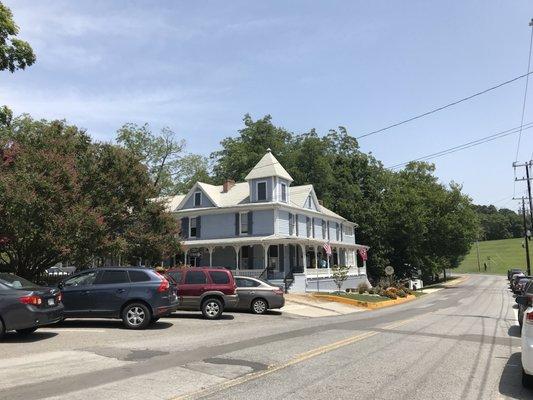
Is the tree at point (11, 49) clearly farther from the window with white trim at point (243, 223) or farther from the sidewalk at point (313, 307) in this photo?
the window with white trim at point (243, 223)

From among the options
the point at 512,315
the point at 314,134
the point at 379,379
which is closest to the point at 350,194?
the point at 314,134

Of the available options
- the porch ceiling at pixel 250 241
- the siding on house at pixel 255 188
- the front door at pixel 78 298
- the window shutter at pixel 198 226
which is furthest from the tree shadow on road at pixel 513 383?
the window shutter at pixel 198 226

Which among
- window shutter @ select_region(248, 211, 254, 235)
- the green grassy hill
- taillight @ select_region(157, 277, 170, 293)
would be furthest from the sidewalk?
the green grassy hill

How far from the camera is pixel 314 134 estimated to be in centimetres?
6819

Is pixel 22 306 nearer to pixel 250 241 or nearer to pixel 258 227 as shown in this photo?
pixel 250 241

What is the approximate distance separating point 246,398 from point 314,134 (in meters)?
62.8

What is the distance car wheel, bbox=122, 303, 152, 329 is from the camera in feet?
47.3

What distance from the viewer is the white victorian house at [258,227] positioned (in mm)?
37406

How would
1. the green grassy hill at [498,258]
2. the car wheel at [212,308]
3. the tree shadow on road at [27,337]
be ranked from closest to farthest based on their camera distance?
the tree shadow on road at [27,337]
the car wheel at [212,308]
the green grassy hill at [498,258]

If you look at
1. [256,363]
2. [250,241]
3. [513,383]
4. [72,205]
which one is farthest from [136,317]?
[250,241]

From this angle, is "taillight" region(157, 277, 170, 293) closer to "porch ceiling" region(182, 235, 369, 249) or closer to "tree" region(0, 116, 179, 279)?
"tree" region(0, 116, 179, 279)

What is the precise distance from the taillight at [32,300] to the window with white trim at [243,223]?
90.7ft

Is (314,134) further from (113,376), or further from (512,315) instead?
(113,376)

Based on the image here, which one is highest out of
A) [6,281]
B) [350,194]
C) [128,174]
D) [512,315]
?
[350,194]
